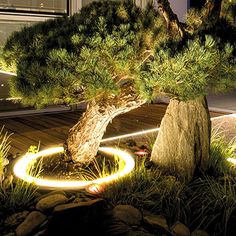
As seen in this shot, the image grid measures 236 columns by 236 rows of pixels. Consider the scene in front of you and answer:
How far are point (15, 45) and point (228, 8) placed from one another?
4.28ft

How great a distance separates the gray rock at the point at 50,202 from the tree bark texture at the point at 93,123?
1.81 ft

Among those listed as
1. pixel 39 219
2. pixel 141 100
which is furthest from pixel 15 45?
pixel 39 219

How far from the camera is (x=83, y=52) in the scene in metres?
1.99

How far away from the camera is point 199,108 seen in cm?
273

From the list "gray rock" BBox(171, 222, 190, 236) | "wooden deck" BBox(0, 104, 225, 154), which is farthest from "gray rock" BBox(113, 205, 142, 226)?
"wooden deck" BBox(0, 104, 225, 154)

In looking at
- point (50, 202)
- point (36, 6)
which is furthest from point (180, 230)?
point (36, 6)

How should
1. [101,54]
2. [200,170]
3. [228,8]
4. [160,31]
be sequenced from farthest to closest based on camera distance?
1. [200,170]
2. [228,8]
3. [160,31]
4. [101,54]

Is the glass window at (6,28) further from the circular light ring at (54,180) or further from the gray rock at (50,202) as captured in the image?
the gray rock at (50,202)

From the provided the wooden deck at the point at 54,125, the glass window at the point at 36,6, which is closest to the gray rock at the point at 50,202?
the wooden deck at the point at 54,125

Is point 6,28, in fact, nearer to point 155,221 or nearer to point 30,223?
point 30,223

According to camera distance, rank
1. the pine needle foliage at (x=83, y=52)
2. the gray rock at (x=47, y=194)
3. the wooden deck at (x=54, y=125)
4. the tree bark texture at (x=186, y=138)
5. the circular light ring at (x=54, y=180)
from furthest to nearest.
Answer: the wooden deck at (x=54, y=125), the tree bark texture at (x=186, y=138), the circular light ring at (x=54, y=180), the gray rock at (x=47, y=194), the pine needle foliage at (x=83, y=52)

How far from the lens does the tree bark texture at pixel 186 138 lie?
272cm

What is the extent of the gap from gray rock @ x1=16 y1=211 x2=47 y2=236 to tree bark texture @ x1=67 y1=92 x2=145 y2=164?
71 cm

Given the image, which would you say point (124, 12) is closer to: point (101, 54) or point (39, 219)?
point (101, 54)
